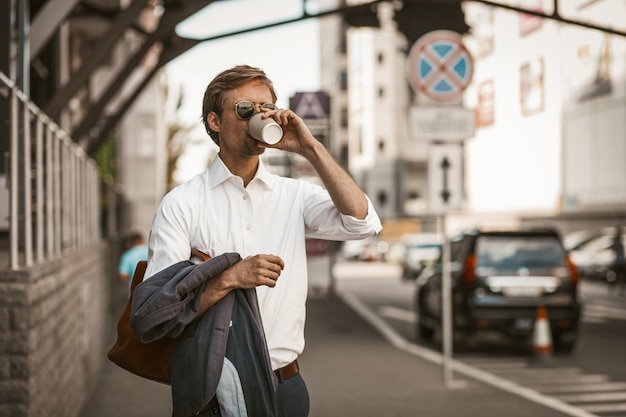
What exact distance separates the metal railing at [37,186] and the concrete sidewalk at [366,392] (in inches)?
58.8

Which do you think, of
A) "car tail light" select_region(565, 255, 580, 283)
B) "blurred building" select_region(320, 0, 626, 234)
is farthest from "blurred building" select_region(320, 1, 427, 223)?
"car tail light" select_region(565, 255, 580, 283)

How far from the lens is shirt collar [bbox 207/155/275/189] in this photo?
312 cm

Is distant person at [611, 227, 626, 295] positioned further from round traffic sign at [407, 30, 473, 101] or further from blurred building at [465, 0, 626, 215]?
round traffic sign at [407, 30, 473, 101]

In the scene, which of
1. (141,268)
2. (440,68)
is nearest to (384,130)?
(440,68)

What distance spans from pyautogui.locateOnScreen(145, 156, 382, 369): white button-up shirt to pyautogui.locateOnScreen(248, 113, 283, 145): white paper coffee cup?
0.31 meters

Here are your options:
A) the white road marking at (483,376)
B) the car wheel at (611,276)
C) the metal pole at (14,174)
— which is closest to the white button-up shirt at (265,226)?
the metal pole at (14,174)

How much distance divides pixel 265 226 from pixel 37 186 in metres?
4.38

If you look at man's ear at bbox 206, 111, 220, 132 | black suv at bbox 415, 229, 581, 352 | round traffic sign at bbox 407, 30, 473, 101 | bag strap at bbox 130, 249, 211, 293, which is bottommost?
black suv at bbox 415, 229, 581, 352

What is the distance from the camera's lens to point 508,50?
5941 centimetres

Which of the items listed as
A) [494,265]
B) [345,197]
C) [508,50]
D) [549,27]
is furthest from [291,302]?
[508,50]

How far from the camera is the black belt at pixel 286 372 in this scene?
3166 millimetres

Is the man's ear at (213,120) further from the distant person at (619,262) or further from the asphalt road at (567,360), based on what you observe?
the distant person at (619,262)

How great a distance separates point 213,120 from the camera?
3.08 metres

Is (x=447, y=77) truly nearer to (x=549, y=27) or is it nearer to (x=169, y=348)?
(x=169, y=348)
